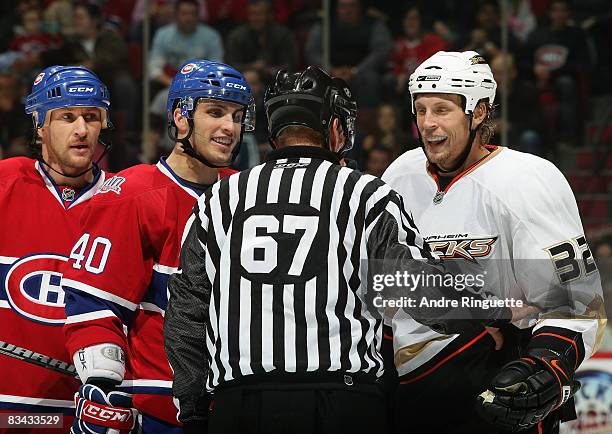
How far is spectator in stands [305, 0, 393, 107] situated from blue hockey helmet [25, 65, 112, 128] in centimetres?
328

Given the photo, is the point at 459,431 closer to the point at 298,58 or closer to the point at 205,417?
the point at 205,417

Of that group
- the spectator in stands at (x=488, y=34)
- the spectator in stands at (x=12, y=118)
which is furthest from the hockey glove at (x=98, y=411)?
the spectator in stands at (x=488, y=34)

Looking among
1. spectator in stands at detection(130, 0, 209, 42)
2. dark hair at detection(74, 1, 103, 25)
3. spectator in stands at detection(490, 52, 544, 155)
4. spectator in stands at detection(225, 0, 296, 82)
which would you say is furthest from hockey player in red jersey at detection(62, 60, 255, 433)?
dark hair at detection(74, 1, 103, 25)

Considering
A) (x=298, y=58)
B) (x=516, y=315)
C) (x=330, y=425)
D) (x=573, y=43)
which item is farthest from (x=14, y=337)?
(x=573, y=43)

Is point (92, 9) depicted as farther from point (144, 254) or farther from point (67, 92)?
point (144, 254)

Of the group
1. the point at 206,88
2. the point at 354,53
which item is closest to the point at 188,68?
the point at 206,88

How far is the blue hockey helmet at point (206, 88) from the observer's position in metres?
3.00

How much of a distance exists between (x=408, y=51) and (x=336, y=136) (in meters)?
4.25

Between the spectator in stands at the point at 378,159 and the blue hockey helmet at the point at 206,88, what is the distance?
3.00m

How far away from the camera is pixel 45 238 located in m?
3.22

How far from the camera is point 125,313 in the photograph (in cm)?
285

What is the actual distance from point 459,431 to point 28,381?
4.14 ft

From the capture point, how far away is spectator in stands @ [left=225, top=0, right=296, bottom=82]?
662 centimetres

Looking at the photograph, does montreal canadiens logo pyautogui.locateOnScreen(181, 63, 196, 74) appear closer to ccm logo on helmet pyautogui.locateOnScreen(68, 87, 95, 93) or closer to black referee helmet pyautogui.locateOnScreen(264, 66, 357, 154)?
ccm logo on helmet pyautogui.locateOnScreen(68, 87, 95, 93)
